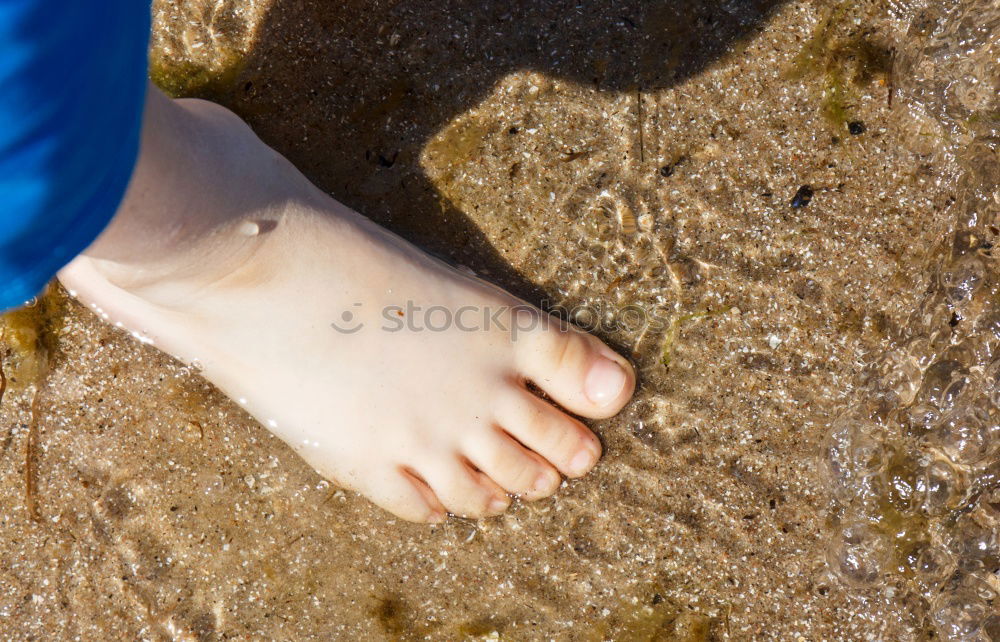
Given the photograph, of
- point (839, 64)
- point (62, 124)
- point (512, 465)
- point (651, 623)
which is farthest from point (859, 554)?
point (62, 124)

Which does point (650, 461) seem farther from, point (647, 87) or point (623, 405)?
point (647, 87)

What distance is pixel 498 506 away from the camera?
1.72 meters

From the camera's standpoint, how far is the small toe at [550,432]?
66.7 inches

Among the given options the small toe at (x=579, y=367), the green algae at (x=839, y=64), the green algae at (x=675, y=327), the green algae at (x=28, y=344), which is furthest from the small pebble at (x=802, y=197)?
the green algae at (x=28, y=344)

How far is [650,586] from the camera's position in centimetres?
166

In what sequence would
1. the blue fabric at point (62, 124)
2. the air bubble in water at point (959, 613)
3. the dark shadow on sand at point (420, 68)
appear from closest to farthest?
the blue fabric at point (62, 124)
the air bubble in water at point (959, 613)
the dark shadow on sand at point (420, 68)

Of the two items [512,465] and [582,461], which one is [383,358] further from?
[582,461]

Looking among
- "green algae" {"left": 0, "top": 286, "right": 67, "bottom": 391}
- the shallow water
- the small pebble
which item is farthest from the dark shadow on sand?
"green algae" {"left": 0, "top": 286, "right": 67, "bottom": 391}

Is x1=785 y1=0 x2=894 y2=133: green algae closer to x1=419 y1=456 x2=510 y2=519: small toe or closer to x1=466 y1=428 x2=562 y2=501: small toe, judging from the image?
x1=466 y1=428 x2=562 y2=501: small toe

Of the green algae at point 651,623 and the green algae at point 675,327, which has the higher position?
the green algae at point 675,327

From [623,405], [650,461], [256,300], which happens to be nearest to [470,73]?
[256,300]

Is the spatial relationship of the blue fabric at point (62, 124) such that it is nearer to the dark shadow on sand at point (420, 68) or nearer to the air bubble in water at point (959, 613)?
the dark shadow on sand at point (420, 68)

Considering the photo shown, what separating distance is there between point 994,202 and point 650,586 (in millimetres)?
1064

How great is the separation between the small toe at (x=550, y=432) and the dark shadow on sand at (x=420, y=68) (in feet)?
0.77
